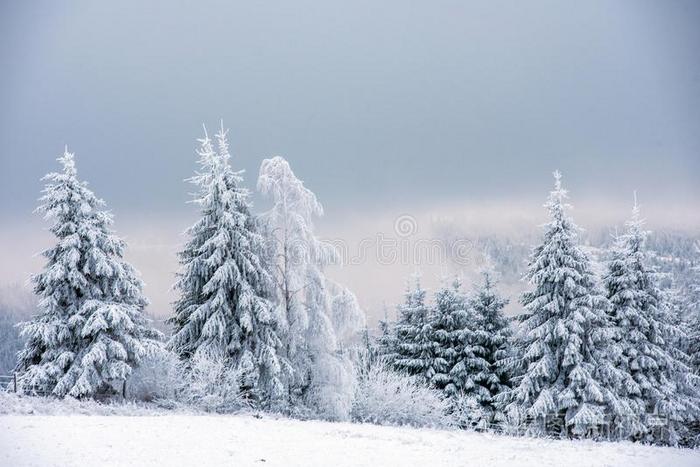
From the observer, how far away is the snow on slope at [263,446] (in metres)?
11.7

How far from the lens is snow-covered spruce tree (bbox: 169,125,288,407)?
22.1 meters

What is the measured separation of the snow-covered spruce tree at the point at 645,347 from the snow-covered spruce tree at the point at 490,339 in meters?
6.94

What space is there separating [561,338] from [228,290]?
54.3 feet

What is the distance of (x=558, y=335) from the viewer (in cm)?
A: 2506

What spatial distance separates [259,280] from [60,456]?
504 inches

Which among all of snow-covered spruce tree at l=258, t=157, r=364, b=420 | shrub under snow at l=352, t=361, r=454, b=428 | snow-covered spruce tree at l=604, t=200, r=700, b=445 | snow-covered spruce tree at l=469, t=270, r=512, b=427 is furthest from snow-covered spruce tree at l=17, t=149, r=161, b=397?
snow-covered spruce tree at l=604, t=200, r=700, b=445

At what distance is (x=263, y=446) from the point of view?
530 inches

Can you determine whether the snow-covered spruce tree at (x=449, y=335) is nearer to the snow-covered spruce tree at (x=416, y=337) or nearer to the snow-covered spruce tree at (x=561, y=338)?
the snow-covered spruce tree at (x=416, y=337)

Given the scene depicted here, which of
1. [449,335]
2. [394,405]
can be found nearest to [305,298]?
[394,405]

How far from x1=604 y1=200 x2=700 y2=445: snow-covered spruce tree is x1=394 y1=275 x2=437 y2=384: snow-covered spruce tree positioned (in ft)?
36.8

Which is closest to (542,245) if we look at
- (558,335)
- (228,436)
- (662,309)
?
(558,335)

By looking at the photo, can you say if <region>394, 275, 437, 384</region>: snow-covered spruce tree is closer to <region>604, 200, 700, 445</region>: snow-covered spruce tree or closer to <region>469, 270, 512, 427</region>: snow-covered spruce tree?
<region>469, 270, 512, 427</region>: snow-covered spruce tree

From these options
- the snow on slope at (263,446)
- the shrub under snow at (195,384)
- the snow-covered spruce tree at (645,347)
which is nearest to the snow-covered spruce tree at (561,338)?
the snow-covered spruce tree at (645,347)

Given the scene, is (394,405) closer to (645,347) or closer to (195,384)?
(195,384)
